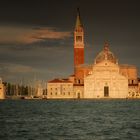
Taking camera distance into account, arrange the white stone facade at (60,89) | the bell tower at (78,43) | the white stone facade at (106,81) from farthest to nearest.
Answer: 1. the bell tower at (78,43)
2. the white stone facade at (60,89)
3. the white stone facade at (106,81)

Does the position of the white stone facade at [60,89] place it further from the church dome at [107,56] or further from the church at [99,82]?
the church dome at [107,56]

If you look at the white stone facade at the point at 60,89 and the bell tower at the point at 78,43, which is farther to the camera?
the bell tower at the point at 78,43

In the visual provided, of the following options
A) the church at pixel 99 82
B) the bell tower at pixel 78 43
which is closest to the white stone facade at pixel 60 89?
the church at pixel 99 82

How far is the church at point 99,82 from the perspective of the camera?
12344 centimetres

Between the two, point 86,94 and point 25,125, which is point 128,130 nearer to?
point 25,125

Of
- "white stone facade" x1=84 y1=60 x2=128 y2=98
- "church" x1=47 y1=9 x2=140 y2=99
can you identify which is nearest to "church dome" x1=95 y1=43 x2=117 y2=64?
"church" x1=47 y1=9 x2=140 y2=99

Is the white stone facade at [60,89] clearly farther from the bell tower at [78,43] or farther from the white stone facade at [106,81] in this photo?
the bell tower at [78,43]

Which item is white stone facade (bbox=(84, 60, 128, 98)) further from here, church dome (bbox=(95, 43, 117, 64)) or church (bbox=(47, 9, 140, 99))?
church dome (bbox=(95, 43, 117, 64))

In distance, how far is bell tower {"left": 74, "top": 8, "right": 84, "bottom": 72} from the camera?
136375 millimetres

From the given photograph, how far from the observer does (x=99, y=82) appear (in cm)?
12394

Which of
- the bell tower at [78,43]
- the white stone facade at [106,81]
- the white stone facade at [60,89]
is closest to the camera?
the white stone facade at [106,81]

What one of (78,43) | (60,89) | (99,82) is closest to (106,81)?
(99,82)

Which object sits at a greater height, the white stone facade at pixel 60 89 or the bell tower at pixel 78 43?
the bell tower at pixel 78 43

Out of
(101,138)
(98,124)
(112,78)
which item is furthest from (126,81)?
(101,138)
